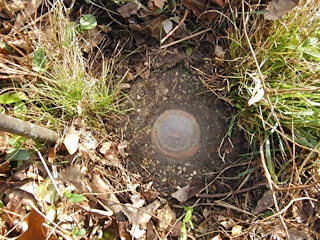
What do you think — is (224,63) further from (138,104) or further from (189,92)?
(138,104)

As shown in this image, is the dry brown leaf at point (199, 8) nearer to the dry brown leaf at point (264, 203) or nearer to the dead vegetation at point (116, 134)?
the dead vegetation at point (116, 134)

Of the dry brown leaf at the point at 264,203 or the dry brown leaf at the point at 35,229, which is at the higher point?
the dry brown leaf at the point at 35,229

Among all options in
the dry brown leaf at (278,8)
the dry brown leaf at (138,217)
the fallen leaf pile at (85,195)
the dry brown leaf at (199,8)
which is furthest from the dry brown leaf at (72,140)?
the dry brown leaf at (278,8)

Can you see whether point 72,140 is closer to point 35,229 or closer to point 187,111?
point 35,229

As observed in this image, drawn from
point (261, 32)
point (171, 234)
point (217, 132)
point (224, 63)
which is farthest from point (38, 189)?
point (261, 32)

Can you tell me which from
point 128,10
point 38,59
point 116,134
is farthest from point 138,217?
point 128,10

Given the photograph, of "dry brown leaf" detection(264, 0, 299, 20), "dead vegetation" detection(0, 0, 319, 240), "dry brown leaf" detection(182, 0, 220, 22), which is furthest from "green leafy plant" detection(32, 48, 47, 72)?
"dry brown leaf" detection(264, 0, 299, 20)

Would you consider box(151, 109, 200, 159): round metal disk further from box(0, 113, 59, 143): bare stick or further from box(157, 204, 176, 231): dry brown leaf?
box(0, 113, 59, 143): bare stick
